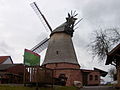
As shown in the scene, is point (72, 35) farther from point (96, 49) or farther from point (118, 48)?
point (118, 48)

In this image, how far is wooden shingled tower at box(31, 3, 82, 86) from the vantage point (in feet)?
128

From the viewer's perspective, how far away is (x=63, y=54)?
132 feet

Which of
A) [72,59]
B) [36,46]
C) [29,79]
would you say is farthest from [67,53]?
[29,79]

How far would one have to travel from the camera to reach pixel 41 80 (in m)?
19.8

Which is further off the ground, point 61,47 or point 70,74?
point 61,47

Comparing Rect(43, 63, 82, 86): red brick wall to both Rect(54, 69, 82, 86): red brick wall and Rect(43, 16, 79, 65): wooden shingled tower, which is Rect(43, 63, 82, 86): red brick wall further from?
Rect(43, 16, 79, 65): wooden shingled tower

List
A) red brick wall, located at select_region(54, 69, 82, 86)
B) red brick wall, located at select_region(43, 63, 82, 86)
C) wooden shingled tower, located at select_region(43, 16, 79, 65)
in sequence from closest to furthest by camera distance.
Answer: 1. red brick wall, located at select_region(54, 69, 82, 86)
2. red brick wall, located at select_region(43, 63, 82, 86)
3. wooden shingled tower, located at select_region(43, 16, 79, 65)

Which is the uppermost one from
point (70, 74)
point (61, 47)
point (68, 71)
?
point (61, 47)

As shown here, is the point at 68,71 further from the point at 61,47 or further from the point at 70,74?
the point at 61,47

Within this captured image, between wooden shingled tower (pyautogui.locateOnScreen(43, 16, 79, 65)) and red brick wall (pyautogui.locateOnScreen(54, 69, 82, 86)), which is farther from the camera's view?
wooden shingled tower (pyautogui.locateOnScreen(43, 16, 79, 65))

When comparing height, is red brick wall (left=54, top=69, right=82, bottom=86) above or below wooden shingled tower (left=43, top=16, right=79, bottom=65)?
below

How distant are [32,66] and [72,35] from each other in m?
25.3

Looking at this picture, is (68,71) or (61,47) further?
(61,47)

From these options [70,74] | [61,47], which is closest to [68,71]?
[70,74]
